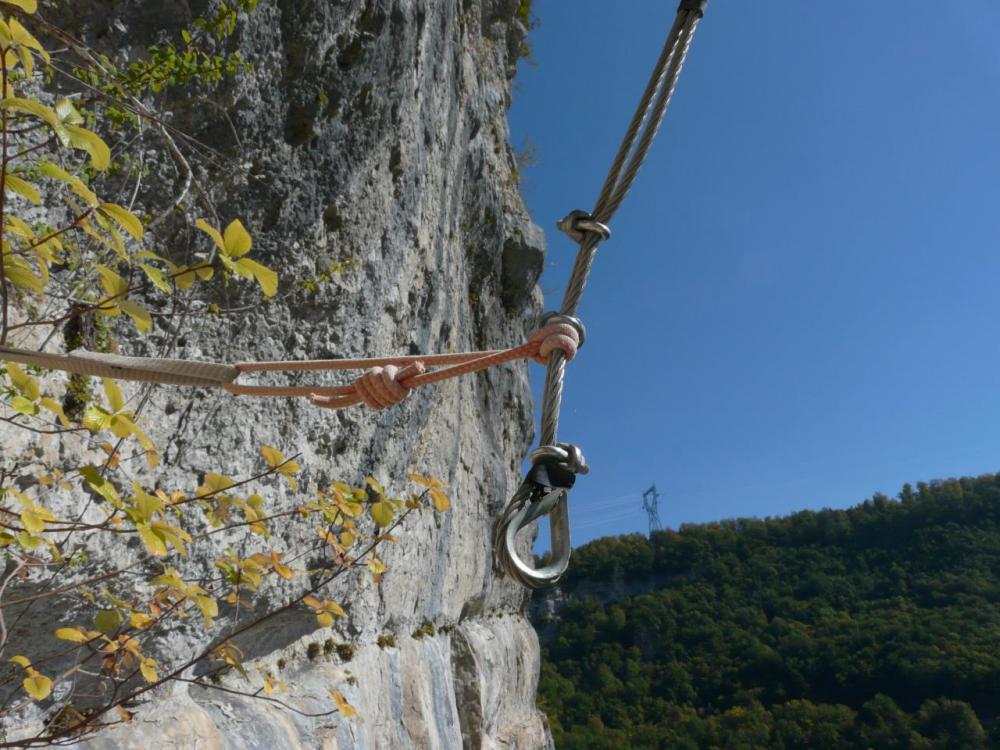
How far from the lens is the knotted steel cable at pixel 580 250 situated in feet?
3.71

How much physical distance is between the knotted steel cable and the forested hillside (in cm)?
3015

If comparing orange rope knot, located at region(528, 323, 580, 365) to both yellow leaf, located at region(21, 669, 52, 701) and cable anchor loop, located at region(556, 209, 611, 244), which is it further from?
yellow leaf, located at region(21, 669, 52, 701)

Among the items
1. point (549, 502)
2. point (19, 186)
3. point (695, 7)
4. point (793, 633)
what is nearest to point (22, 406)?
point (19, 186)

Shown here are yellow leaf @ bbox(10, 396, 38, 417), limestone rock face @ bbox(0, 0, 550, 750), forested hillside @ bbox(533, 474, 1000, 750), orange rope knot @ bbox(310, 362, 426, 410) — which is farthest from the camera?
forested hillside @ bbox(533, 474, 1000, 750)

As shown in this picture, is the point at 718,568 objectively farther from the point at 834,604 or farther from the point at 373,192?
the point at 373,192

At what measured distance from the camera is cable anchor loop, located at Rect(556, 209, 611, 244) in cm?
130

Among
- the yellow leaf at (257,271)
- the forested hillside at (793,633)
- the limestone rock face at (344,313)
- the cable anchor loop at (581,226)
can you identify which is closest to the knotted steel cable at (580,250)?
the cable anchor loop at (581,226)

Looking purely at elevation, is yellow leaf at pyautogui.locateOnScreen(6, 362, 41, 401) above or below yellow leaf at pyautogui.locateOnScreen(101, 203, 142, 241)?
below

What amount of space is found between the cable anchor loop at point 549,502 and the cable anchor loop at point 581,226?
0.42 m

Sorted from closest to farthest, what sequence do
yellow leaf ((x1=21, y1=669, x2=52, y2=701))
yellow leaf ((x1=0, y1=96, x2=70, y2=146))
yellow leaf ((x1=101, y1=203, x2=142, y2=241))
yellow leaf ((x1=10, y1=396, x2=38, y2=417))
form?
yellow leaf ((x1=0, y1=96, x2=70, y2=146)), yellow leaf ((x1=101, y1=203, x2=142, y2=241)), yellow leaf ((x1=10, y1=396, x2=38, y2=417)), yellow leaf ((x1=21, y1=669, x2=52, y2=701))

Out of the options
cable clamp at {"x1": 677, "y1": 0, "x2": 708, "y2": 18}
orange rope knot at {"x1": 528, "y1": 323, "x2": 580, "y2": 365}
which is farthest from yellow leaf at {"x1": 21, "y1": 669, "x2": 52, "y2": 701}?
cable clamp at {"x1": 677, "y1": 0, "x2": 708, "y2": 18}

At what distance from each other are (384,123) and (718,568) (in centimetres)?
4534

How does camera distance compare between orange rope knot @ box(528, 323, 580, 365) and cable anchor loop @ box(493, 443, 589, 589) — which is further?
orange rope knot @ box(528, 323, 580, 365)

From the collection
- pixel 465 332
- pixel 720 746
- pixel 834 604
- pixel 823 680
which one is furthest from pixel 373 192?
pixel 834 604
